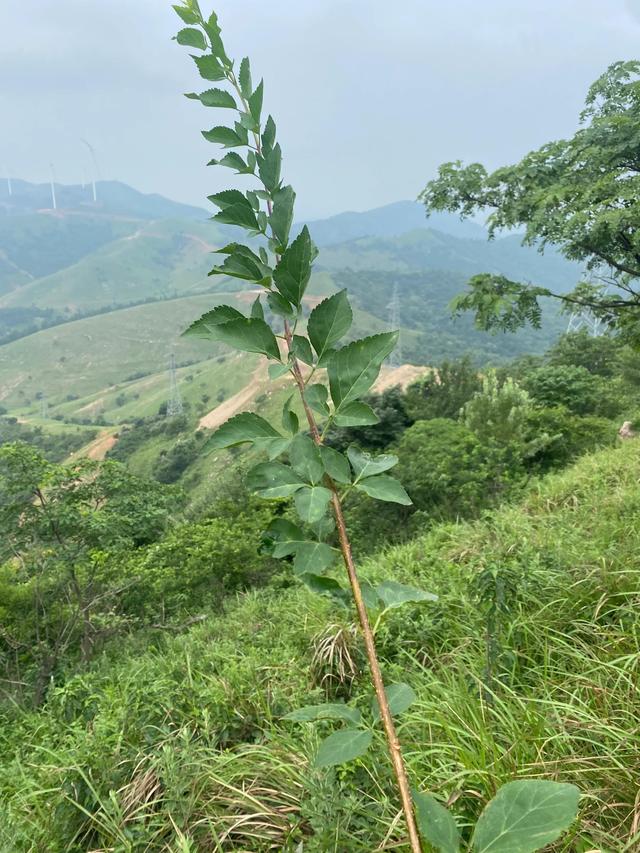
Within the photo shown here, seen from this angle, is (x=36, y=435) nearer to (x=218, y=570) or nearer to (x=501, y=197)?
(x=218, y=570)

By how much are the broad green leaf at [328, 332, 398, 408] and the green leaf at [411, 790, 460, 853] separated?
62 centimetres

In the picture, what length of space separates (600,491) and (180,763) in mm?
4491

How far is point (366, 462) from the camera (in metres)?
0.87

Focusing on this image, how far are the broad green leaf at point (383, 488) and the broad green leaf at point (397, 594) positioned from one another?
0.14m

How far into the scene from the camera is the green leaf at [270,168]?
0.90 metres

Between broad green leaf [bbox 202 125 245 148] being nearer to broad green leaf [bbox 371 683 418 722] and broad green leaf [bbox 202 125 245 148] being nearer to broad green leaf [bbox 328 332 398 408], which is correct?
broad green leaf [bbox 328 332 398 408]

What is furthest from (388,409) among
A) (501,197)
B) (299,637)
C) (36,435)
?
(36,435)

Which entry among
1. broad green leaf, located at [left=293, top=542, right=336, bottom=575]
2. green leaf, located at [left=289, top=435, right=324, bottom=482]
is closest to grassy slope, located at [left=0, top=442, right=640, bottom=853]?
broad green leaf, located at [left=293, top=542, right=336, bottom=575]

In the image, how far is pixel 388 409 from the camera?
2073 centimetres

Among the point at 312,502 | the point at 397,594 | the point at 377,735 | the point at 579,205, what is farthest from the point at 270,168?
the point at 579,205

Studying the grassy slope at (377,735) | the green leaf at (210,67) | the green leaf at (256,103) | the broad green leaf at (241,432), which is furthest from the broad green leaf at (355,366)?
the grassy slope at (377,735)

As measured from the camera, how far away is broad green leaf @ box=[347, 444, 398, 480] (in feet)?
2.79

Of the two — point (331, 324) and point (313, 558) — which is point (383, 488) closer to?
point (313, 558)

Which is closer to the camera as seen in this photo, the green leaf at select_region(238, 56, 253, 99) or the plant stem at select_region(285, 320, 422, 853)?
the plant stem at select_region(285, 320, 422, 853)
